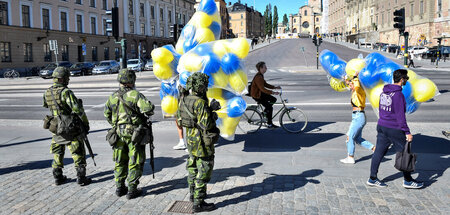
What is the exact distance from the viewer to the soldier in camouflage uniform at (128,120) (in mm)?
4645

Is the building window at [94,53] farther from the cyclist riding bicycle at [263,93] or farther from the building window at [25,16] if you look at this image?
the cyclist riding bicycle at [263,93]

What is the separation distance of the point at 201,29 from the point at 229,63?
1457mm

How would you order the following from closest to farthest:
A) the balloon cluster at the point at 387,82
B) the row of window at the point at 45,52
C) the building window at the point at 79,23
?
the balloon cluster at the point at 387,82 → the row of window at the point at 45,52 → the building window at the point at 79,23

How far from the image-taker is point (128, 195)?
4.93m

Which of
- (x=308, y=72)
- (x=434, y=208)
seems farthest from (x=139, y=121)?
(x=308, y=72)

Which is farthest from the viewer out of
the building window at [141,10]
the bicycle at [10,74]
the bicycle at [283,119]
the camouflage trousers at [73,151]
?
the building window at [141,10]

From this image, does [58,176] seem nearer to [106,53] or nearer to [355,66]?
[355,66]

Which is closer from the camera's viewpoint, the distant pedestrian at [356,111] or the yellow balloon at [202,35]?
the distant pedestrian at [356,111]

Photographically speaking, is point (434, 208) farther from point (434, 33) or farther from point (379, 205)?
point (434, 33)

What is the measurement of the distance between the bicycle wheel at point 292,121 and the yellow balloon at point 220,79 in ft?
9.87

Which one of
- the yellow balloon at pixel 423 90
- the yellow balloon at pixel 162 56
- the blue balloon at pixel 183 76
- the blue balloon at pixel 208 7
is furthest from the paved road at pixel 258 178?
the blue balloon at pixel 208 7

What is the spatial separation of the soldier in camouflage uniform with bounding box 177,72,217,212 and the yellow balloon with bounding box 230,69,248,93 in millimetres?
1973

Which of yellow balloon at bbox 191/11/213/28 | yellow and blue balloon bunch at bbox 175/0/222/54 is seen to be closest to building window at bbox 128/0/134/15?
yellow and blue balloon bunch at bbox 175/0/222/54

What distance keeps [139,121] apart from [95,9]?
161ft
